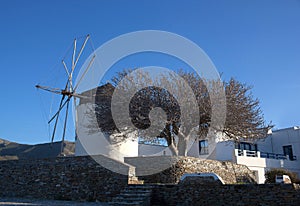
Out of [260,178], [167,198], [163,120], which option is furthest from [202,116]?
[260,178]

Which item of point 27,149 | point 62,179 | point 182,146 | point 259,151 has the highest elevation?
point 27,149

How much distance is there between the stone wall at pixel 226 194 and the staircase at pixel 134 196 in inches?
14.4

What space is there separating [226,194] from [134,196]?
369 cm

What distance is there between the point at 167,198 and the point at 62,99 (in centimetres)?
1252

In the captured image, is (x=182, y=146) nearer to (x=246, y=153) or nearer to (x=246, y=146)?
(x=246, y=153)

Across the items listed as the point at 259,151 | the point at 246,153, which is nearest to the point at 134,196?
the point at 246,153

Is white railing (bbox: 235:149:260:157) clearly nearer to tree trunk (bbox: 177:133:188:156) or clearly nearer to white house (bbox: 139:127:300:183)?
white house (bbox: 139:127:300:183)

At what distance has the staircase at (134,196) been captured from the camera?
40.8ft

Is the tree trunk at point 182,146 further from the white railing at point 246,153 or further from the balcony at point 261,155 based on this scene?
the white railing at point 246,153

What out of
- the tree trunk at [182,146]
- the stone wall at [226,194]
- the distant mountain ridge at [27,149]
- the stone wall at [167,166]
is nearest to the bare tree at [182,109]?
the tree trunk at [182,146]

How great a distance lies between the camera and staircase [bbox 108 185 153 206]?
40.8 ft

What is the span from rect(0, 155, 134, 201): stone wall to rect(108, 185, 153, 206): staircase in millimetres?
739

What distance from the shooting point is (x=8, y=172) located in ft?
57.9

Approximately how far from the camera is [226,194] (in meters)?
11.8
